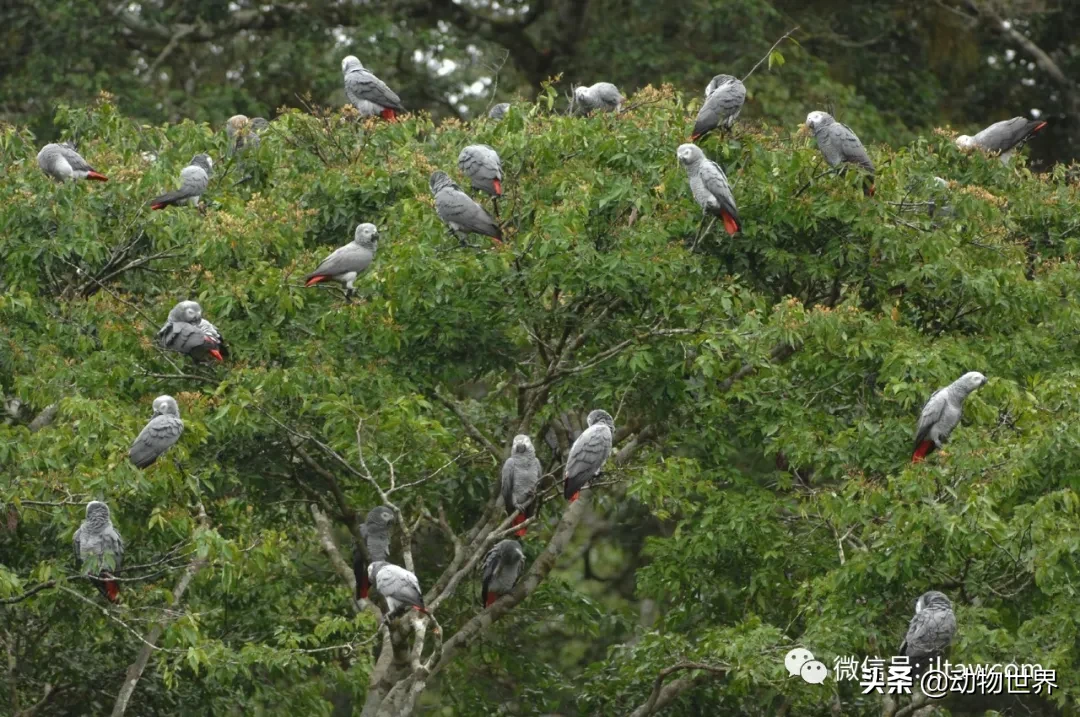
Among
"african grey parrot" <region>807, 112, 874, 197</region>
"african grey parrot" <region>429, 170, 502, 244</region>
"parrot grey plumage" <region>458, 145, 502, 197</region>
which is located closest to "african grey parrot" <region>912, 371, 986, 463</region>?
"african grey parrot" <region>807, 112, 874, 197</region>

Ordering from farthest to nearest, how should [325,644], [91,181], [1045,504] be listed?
[325,644]
[91,181]
[1045,504]

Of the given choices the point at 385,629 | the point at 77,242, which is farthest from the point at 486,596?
the point at 77,242

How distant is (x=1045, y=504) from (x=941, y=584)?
94cm

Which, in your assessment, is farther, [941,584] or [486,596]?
[486,596]

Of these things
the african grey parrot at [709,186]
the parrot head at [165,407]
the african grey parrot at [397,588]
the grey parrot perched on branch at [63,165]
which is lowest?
the african grey parrot at [397,588]

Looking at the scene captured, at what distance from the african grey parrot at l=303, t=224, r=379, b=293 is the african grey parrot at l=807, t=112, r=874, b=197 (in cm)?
297

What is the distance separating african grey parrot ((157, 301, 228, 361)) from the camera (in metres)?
10.9

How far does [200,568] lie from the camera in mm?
10398

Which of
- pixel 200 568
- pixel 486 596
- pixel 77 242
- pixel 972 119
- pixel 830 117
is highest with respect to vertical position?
pixel 830 117

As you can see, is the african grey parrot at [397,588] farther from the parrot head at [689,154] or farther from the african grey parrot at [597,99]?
the african grey parrot at [597,99]

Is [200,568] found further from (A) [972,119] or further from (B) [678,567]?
(A) [972,119]

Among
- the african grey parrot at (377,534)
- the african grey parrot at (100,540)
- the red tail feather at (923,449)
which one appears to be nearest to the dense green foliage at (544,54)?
the african grey parrot at (377,534)

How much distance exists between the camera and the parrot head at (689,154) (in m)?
11.2
